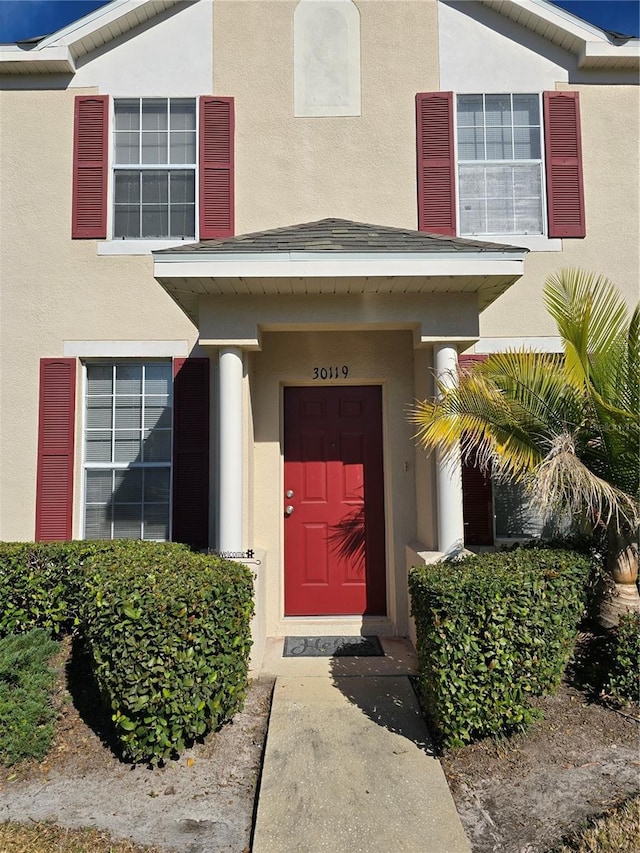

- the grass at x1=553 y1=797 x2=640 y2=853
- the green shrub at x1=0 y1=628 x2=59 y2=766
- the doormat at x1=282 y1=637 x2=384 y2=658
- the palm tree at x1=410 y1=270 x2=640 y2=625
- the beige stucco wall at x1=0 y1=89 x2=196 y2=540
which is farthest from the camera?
the beige stucco wall at x1=0 y1=89 x2=196 y2=540

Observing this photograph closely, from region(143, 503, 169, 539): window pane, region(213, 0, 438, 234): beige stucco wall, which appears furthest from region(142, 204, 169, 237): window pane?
region(143, 503, 169, 539): window pane

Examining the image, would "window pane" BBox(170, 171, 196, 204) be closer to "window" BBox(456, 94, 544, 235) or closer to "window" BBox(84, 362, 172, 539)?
"window" BBox(84, 362, 172, 539)

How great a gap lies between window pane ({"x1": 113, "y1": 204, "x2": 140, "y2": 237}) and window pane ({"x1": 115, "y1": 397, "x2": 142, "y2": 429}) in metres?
1.91

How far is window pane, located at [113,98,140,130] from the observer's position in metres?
6.31

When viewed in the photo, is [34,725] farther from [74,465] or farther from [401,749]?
[74,465]

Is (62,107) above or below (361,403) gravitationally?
above

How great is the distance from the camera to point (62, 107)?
6.27m

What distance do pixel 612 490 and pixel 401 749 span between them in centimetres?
230

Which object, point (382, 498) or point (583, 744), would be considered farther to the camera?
point (382, 498)

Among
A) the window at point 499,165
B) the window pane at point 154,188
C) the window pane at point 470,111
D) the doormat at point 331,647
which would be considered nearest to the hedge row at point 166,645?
the doormat at point 331,647

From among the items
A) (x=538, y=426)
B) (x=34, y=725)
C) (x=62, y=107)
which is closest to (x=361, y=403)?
(x=538, y=426)

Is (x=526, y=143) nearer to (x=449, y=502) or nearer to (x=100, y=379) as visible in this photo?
(x=449, y=502)

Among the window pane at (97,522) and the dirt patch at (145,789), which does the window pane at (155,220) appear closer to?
the window pane at (97,522)

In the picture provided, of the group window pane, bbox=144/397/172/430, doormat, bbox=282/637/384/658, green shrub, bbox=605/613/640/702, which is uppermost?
window pane, bbox=144/397/172/430
